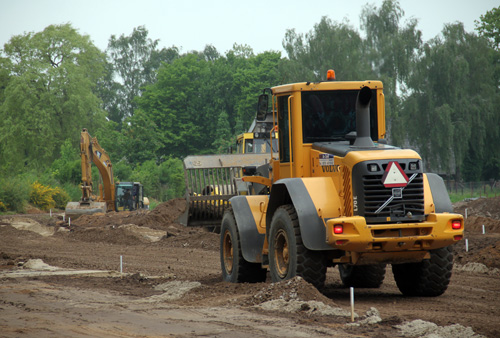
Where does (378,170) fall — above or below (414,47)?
below

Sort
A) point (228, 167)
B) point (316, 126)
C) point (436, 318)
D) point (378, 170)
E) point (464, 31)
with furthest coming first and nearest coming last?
point (464, 31) → point (228, 167) → point (316, 126) → point (378, 170) → point (436, 318)

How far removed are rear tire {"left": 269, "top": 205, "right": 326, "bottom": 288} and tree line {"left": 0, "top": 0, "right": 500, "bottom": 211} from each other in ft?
98.2

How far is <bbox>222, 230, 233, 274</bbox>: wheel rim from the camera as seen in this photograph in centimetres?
1196

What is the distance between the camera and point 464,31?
50.8 meters

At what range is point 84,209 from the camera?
105 ft

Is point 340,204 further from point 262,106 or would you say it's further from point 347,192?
point 262,106

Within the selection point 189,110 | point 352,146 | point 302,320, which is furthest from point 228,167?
point 189,110

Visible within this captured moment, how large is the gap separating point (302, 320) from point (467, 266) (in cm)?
781

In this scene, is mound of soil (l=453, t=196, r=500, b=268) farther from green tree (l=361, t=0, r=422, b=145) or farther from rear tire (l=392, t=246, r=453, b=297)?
green tree (l=361, t=0, r=422, b=145)

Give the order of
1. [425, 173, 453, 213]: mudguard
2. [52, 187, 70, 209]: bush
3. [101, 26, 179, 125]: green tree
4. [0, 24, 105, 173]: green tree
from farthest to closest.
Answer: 1. [101, 26, 179, 125]: green tree
2. [0, 24, 105, 173]: green tree
3. [52, 187, 70, 209]: bush
4. [425, 173, 453, 213]: mudguard

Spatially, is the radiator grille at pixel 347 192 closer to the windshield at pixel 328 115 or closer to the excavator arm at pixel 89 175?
the windshield at pixel 328 115

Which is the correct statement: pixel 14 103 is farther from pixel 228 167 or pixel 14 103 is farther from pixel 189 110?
pixel 228 167

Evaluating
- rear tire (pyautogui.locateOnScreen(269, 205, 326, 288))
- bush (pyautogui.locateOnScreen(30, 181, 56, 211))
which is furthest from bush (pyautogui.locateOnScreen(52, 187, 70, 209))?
rear tire (pyautogui.locateOnScreen(269, 205, 326, 288))

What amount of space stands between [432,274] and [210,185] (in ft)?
27.6
